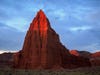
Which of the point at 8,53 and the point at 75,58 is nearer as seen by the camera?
the point at 75,58

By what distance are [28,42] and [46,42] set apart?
7860 mm

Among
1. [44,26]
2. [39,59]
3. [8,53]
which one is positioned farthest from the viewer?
[8,53]

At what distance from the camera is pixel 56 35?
10469cm

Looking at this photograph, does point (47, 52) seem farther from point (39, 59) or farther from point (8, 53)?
point (8, 53)

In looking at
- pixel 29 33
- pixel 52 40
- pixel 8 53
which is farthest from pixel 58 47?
pixel 8 53

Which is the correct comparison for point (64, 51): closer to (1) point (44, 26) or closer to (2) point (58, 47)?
(2) point (58, 47)

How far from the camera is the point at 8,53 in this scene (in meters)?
189

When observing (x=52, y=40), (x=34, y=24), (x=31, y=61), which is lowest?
(x=31, y=61)

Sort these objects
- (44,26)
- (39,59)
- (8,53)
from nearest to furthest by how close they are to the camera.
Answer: (39,59) < (44,26) < (8,53)

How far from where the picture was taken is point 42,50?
3920 inches

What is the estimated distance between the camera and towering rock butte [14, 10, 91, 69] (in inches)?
3878

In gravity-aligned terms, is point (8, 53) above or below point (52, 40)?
above

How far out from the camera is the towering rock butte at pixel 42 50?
98500 millimetres

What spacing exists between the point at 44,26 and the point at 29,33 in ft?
19.2
